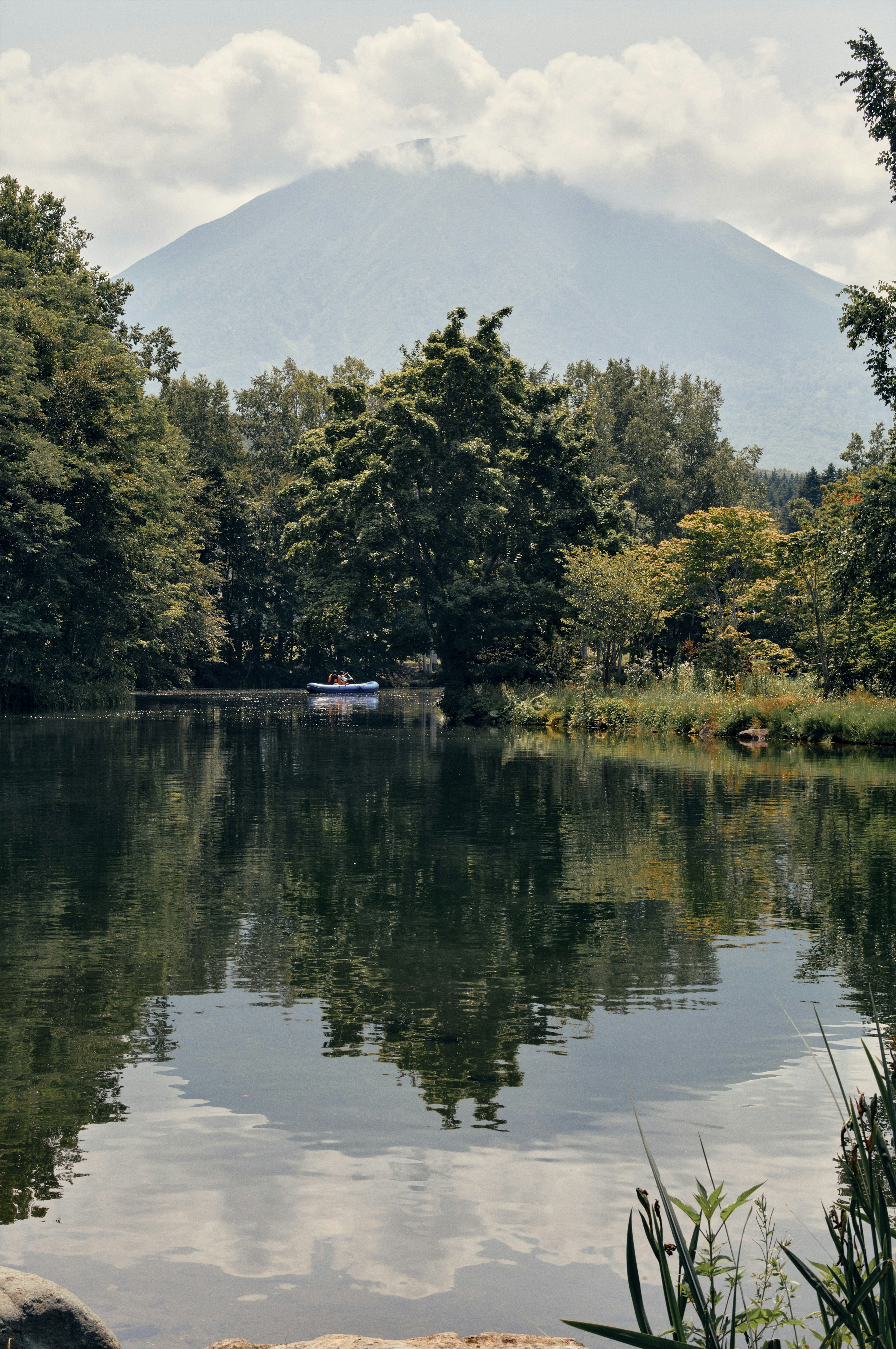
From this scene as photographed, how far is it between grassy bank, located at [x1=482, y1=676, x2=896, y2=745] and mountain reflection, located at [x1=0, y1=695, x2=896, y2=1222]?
10763 mm

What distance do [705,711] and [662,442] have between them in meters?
50.5

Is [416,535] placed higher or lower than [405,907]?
higher

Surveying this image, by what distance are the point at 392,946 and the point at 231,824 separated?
8520 mm

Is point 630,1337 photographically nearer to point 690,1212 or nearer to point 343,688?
point 690,1212

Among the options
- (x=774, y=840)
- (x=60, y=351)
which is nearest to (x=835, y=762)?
(x=774, y=840)

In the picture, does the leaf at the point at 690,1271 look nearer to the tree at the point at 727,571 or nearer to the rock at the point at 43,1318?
the rock at the point at 43,1318

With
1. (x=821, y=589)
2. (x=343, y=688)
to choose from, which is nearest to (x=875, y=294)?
(x=821, y=589)

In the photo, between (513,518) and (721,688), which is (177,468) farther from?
(721,688)

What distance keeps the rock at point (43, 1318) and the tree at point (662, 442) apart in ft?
270

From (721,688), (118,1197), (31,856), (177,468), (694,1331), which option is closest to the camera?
(694,1331)

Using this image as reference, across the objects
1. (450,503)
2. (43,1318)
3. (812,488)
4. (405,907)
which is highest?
(812,488)

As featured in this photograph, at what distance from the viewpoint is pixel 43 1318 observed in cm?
381

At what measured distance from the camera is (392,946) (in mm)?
10781

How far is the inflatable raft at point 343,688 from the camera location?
84938 millimetres
